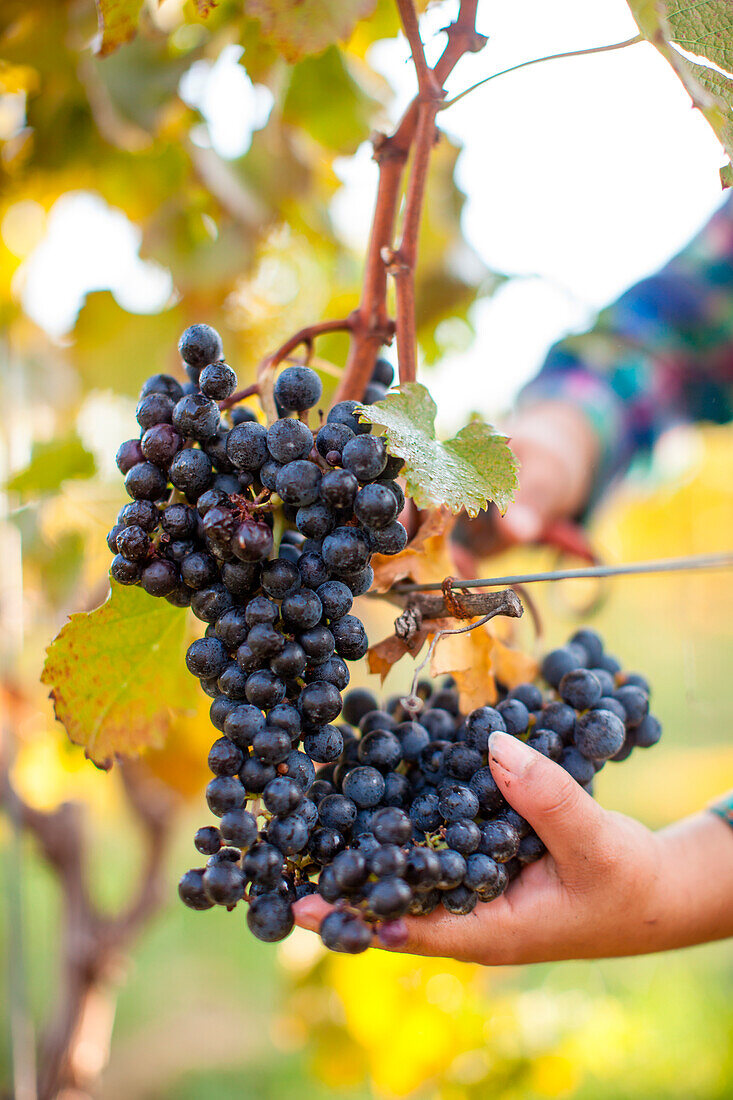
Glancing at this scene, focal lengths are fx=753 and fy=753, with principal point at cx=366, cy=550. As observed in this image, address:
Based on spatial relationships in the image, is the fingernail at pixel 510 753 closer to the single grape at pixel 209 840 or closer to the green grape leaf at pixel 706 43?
the single grape at pixel 209 840

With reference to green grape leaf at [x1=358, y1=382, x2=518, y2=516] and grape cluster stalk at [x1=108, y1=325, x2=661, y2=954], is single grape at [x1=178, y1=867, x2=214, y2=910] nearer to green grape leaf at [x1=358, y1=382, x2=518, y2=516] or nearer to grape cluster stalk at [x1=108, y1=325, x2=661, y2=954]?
grape cluster stalk at [x1=108, y1=325, x2=661, y2=954]

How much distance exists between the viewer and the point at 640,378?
1.52 metres

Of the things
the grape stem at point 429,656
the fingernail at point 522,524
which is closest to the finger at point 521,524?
the fingernail at point 522,524

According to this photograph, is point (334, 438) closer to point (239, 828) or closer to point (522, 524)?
point (239, 828)

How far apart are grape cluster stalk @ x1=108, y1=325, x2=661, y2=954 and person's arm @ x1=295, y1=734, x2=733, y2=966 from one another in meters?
0.02

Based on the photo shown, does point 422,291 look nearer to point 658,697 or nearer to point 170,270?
point 170,270

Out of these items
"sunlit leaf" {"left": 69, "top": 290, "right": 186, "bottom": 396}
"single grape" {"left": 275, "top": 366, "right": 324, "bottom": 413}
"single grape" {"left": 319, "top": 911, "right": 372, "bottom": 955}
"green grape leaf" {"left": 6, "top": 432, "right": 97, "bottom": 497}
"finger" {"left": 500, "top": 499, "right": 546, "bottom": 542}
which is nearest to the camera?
"single grape" {"left": 319, "top": 911, "right": 372, "bottom": 955}

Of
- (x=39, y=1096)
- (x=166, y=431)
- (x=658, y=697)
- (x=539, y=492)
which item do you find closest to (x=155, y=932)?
(x=39, y=1096)

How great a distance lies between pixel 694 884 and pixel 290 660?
0.49m

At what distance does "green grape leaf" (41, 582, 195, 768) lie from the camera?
608mm

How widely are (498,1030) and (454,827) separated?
1199mm

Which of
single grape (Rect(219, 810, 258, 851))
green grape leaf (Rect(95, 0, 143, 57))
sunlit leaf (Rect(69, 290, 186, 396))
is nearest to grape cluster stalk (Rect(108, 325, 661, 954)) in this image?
single grape (Rect(219, 810, 258, 851))

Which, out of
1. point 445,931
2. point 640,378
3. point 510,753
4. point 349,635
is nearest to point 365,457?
point 349,635

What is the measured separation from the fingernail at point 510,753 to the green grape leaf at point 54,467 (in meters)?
0.75
